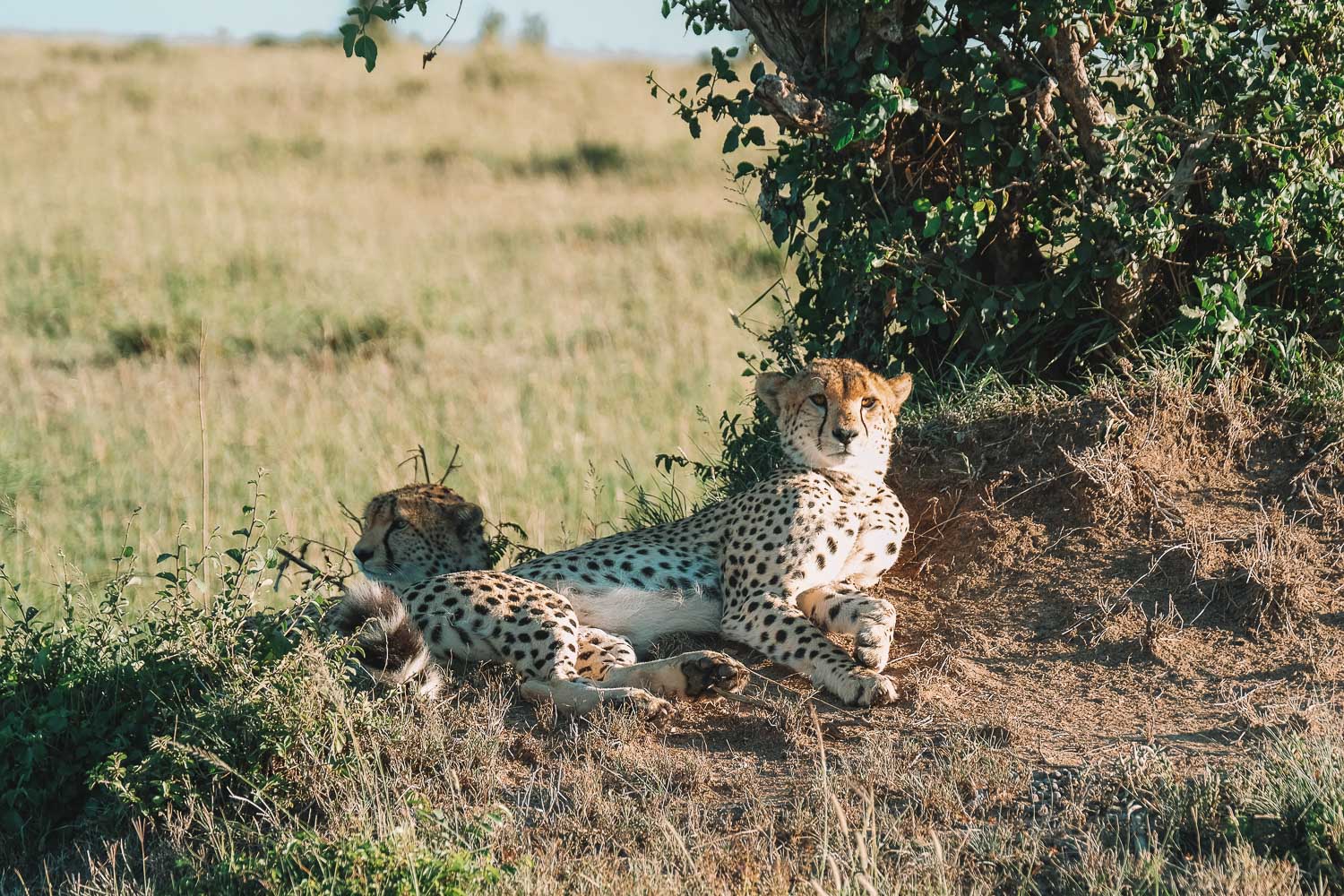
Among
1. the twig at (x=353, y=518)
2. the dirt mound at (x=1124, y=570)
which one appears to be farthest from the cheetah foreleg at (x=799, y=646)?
the twig at (x=353, y=518)

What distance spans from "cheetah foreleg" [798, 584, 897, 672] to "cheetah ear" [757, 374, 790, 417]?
707 mm

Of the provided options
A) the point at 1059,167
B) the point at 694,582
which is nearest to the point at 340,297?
the point at 694,582

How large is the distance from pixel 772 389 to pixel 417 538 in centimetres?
129

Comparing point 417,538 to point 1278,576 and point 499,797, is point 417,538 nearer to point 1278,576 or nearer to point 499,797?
point 499,797

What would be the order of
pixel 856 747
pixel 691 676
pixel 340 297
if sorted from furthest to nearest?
pixel 340 297, pixel 691 676, pixel 856 747

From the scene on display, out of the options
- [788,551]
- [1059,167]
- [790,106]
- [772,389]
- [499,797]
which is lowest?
[499,797]

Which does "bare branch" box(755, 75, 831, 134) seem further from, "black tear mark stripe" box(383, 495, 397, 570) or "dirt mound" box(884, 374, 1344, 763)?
"black tear mark stripe" box(383, 495, 397, 570)

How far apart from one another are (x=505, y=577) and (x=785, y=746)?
1.08 metres

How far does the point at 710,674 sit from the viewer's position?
3.95 meters

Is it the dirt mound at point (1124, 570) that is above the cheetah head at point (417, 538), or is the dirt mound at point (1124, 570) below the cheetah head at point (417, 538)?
above

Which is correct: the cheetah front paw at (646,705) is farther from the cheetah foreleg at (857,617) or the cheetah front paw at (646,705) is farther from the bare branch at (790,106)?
the bare branch at (790,106)

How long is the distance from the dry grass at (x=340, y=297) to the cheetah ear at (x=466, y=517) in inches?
51.4

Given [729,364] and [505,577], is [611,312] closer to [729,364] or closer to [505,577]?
[729,364]

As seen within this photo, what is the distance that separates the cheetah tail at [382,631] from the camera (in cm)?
372
